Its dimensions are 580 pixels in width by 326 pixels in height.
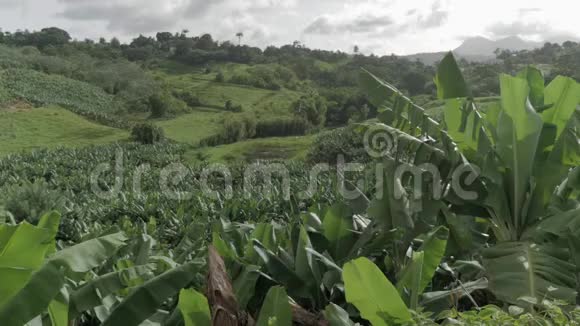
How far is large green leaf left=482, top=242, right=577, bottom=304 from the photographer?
1.84 metres

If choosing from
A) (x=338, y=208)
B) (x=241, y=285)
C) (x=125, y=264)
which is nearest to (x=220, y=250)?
(x=241, y=285)

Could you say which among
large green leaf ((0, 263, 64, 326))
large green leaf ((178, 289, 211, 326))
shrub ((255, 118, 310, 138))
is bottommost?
shrub ((255, 118, 310, 138))

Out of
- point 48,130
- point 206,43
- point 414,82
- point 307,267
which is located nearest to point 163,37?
point 206,43

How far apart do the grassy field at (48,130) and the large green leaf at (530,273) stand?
30751 millimetres

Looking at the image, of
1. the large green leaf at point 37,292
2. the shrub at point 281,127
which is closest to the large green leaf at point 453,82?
the large green leaf at point 37,292

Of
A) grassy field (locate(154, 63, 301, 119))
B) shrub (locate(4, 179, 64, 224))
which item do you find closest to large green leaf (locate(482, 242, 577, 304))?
shrub (locate(4, 179, 64, 224))

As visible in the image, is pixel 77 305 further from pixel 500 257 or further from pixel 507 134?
pixel 507 134

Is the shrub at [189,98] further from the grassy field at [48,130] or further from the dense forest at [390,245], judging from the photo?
the dense forest at [390,245]

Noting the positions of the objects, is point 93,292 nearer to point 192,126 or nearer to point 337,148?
point 337,148

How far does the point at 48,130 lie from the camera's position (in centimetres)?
3384

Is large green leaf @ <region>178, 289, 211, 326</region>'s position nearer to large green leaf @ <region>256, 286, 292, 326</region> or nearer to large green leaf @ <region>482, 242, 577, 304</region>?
large green leaf @ <region>256, 286, 292, 326</region>

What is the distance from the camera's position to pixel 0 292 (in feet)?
4.21

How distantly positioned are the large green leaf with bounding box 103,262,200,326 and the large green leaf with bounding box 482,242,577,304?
111 centimetres

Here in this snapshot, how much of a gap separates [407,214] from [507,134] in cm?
69
